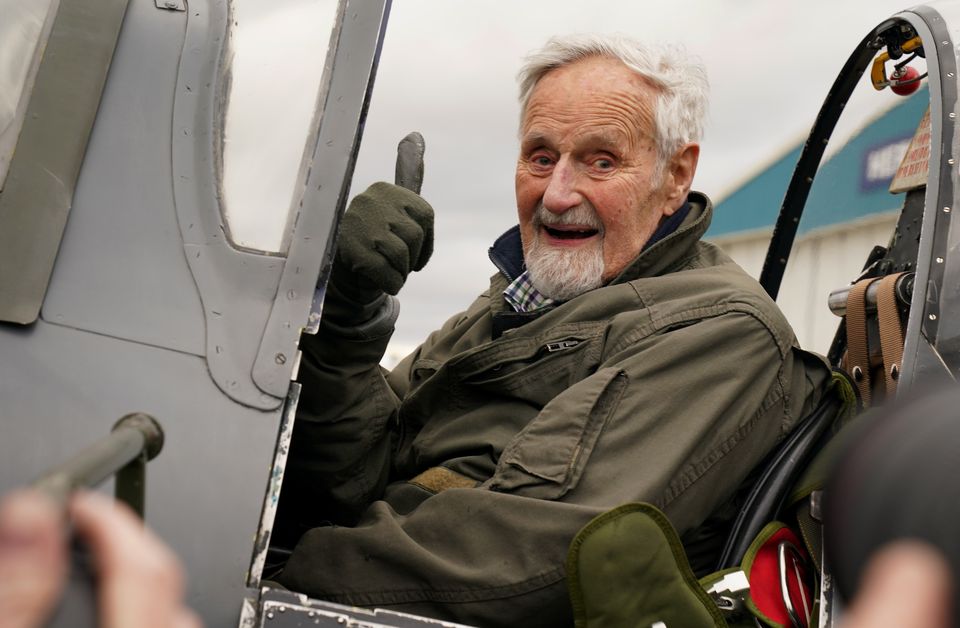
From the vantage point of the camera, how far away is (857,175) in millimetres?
2967

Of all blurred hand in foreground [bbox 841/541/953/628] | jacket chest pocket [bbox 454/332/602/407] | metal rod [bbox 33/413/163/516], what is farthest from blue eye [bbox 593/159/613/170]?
blurred hand in foreground [bbox 841/541/953/628]

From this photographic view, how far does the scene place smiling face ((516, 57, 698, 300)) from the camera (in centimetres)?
247

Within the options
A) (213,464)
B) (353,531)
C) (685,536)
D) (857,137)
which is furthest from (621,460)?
(857,137)

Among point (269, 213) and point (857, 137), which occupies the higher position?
point (857, 137)

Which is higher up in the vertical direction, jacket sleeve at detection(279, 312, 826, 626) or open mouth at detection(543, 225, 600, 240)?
open mouth at detection(543, 225, 600, 240)

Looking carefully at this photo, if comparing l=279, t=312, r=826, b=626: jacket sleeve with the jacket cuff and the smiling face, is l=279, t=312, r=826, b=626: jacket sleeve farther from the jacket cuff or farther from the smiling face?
the smiling face

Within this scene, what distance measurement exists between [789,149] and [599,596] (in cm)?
234

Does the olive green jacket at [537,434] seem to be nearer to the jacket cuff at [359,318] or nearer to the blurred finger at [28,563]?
the jacket cuff at [359,318]

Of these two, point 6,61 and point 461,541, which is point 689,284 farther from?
point 6,61

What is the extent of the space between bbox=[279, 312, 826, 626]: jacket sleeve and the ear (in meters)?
0.71

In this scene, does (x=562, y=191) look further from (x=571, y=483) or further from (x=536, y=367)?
(x=571, y=483)

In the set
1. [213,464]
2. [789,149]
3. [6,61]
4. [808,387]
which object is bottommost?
[213,464]

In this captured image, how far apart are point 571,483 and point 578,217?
0.96m

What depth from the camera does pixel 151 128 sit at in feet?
4.91
